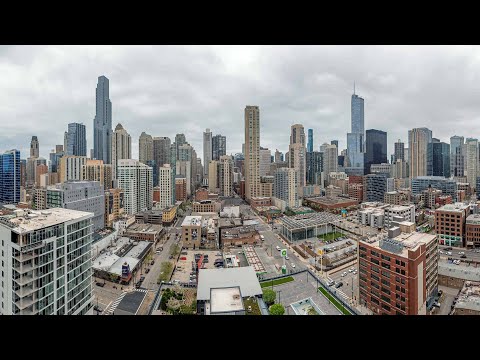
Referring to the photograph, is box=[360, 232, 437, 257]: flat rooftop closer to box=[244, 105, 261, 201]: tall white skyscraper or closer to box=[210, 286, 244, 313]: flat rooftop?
box=[210, 286, 244, 313]: flat rooftop

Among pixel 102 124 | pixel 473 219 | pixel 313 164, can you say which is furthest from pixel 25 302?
pixel 102 124

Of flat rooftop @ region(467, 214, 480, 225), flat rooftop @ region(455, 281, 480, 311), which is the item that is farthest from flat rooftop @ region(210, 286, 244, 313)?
flat rooftop @ region(467, 214, 480, 225)

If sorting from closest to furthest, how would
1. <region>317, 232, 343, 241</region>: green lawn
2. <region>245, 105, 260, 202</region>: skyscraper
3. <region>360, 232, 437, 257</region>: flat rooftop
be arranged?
<region>360, 232, 437, 257</region>: flat rooftop → <region>317, 232, 343, 241</region>: green lawn → <region>245, 105, 260, 202</region>: skyscraper

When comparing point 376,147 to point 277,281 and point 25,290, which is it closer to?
point 277,281
